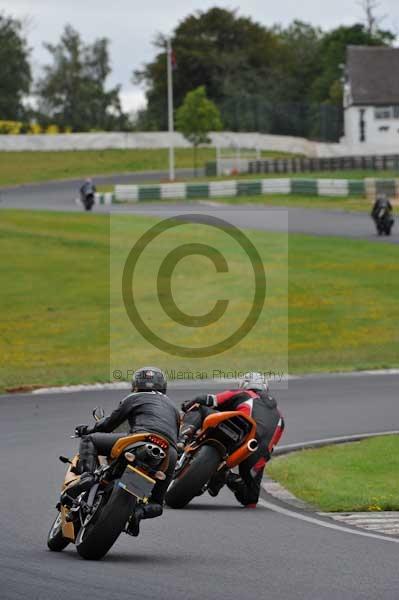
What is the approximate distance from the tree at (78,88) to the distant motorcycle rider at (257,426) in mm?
105401

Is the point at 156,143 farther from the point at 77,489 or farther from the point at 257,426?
the point at 77,489

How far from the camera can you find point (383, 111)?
93.0 m

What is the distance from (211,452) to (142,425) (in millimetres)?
1885

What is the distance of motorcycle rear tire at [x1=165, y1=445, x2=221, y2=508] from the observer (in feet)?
36.4

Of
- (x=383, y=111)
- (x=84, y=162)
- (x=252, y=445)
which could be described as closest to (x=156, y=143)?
(x=84, y=162)

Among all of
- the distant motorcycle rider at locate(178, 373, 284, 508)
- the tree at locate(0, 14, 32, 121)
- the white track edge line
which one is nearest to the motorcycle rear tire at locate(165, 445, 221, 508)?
the distant motorcycle rider at locate(178, 373, 284, 508)

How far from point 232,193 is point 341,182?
5.22m

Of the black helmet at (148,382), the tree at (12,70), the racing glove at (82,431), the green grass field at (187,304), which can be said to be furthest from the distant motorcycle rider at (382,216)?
the tree at (12,70)

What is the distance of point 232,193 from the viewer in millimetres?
59156

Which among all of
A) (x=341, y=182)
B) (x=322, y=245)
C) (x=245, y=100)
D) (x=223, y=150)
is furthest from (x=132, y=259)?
(x=245, y=100)

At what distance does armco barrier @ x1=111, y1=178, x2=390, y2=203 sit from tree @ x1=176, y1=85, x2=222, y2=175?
63.4 feet

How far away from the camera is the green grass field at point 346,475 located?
11805mm

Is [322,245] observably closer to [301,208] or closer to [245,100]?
[301,208]

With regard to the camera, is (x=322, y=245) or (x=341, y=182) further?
(x=341, y=182)
